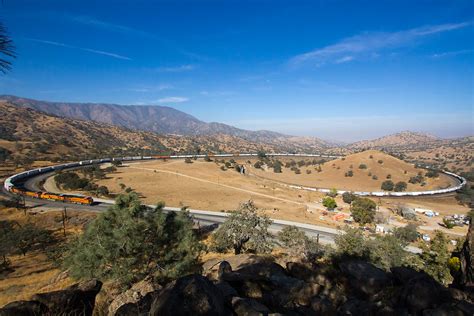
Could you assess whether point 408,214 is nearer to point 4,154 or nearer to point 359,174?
point 359,174

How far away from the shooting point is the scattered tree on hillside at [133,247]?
1569 centimetres

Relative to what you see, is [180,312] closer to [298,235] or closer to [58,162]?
[298,235]

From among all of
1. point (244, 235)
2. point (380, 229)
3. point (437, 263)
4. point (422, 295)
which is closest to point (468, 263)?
point (422, 295)

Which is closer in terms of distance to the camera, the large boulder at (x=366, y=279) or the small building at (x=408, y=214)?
the large boulder at (x=366, y=279)

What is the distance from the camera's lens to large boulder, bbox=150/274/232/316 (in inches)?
210

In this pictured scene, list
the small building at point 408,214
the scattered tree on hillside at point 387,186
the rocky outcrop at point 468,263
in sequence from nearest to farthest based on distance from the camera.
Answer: the rocky outcrop at point 468,263 → the small building at point 408,214 → the scattered tree on hillside at point 387,186

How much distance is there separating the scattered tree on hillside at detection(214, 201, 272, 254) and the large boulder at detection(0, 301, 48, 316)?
22.0 meters

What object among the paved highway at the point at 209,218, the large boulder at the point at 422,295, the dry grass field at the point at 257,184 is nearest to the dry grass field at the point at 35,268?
the paved highway at the point at 209,218

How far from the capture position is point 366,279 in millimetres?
9969

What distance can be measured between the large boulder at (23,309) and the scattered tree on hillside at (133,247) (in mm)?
7967

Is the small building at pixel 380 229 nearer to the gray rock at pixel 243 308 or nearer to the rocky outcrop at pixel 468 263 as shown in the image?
the rocky outcrop at pixel 468 263

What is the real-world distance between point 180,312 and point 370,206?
202ft

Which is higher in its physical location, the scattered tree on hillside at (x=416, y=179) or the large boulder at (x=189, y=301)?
the large boulder at (x=189, y=301)

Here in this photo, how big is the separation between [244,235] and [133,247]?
45.8 ft
